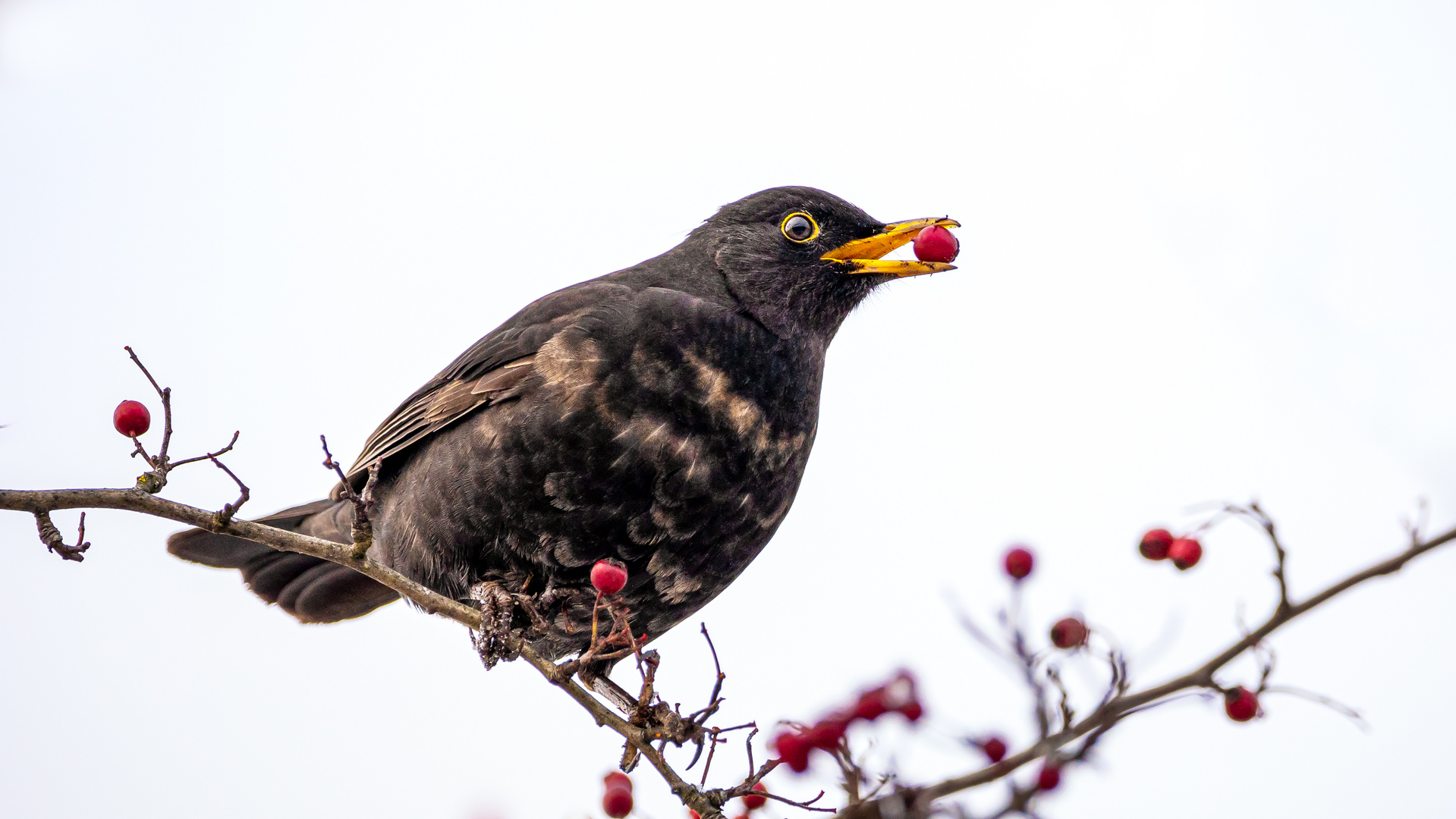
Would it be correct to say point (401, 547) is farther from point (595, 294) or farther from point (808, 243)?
point (808, 243)

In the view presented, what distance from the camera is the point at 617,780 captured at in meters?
3.84

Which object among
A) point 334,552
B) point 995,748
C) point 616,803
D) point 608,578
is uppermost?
point 334,552

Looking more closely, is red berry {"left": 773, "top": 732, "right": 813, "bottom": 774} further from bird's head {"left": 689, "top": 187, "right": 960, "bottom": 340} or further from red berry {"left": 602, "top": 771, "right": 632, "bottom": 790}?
bird's head {"left": 689, "top": 187, "right": 960, "bottom": 340}

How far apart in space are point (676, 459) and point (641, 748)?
115 centimetres

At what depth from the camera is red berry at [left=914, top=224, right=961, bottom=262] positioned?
4.71 metres

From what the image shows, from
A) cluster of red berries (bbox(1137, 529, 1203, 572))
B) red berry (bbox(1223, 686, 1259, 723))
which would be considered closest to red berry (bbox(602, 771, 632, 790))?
cluster of red berries (bbox(1137, 529, 1203, 572))

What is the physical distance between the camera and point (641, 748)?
3.54 metres

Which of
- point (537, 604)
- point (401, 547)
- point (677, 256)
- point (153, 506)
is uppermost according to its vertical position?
point (677, 256)

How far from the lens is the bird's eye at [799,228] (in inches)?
204

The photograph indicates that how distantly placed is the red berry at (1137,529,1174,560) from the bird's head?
186 cm

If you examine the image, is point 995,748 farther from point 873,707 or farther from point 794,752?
point 794,752

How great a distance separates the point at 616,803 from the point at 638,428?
1.28 metres

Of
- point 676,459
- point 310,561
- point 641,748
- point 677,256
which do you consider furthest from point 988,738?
point 310,561

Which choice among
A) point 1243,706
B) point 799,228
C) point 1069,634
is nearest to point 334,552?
point 1069,634
